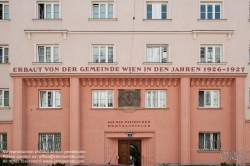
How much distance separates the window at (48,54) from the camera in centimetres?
2361

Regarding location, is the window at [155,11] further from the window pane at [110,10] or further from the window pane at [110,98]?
the window pane at [110,98]

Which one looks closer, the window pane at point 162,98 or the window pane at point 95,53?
the window pane at point 95,53

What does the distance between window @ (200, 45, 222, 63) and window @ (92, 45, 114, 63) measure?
6.16m

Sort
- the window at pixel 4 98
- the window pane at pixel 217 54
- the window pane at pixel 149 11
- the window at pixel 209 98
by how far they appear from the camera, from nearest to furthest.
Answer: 1. the window at pixel 4 98
2. the window pane at pixel 217 54
3. the window pane at pixel 149 11
4. the window at pixel 209 98

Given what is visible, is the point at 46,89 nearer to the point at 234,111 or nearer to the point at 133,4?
the point at 133,4

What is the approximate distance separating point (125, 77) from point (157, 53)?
280 cm

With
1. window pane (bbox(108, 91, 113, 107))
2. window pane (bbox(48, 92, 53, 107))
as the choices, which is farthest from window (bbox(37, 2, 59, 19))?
window pane (bbox(108, 91, 113, 107))

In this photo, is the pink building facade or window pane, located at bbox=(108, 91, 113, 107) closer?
the pink building facade

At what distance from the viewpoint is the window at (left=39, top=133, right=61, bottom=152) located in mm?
23641

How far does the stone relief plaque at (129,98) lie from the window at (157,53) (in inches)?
97.8

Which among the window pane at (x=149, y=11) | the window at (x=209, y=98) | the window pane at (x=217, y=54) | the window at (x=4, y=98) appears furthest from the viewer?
the window at (x=209, y=98)

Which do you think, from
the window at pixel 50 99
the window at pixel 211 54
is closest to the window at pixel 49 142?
the window at pixel 50 99

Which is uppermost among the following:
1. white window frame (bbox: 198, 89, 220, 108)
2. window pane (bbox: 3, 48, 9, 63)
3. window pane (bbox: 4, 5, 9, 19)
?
window pane (bbox: 4, 5, 9, 19)

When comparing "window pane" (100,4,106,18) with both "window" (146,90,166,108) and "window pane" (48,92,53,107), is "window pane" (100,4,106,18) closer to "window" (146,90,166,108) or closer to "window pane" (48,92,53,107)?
"window" (146,90,166,108)
